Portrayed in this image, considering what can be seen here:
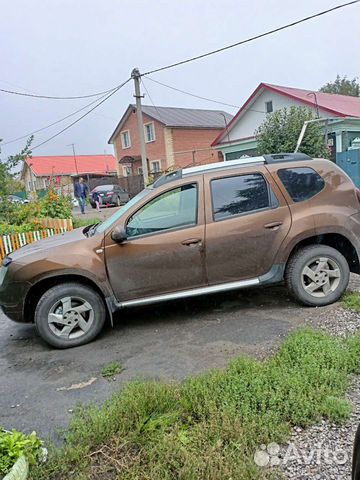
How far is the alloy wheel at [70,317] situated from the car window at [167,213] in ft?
3.08

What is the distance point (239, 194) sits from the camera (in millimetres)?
4320

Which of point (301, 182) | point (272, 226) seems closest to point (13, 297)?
point (272, 226)

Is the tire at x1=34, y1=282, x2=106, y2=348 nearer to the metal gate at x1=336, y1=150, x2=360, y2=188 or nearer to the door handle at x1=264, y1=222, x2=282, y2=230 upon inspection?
the door handle at x1=264, y1=222, x2=282, y2=230

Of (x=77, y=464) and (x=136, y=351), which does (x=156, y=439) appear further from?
(x=136, y=351)

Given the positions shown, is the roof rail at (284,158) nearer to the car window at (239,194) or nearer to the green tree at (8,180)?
the car window at (239,194)

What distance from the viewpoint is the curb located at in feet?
6.32

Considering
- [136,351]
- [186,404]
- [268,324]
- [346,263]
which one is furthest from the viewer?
[346,263]

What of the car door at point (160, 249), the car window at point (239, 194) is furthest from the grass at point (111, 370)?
the car window at point (239, 194)

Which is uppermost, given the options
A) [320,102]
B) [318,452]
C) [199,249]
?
[320,102]

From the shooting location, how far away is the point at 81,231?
469cm

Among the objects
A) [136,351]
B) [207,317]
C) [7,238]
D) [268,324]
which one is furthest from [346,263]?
[7,238]

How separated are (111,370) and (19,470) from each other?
4.69 ft

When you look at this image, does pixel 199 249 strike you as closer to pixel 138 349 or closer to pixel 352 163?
pixel 138 349

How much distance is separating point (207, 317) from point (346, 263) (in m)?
1.78
